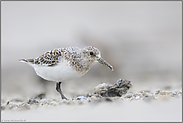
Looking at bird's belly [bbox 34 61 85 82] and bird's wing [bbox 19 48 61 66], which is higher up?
bird's wing [bbox 19 48 61 66]

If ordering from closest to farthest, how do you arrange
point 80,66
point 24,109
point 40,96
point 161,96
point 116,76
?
point 24,109, point 161,96, point 80,66, point 40,96, point 116,76

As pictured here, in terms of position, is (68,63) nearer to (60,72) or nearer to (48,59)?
(60,72)

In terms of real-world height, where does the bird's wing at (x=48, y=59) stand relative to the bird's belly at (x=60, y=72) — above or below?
above

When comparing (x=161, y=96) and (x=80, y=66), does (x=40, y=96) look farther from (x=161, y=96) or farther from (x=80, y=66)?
(x=161, y=96)

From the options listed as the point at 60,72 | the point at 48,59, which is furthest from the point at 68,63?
the point at 48,59

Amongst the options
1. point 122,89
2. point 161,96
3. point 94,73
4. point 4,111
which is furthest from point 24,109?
point 94,73

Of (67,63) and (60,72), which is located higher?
(67,63)

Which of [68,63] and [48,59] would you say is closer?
[68,63]
